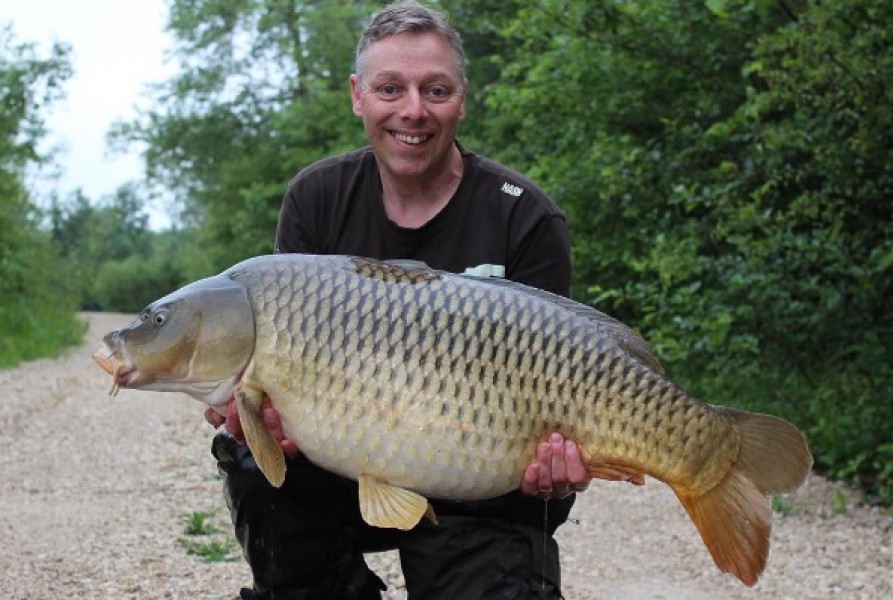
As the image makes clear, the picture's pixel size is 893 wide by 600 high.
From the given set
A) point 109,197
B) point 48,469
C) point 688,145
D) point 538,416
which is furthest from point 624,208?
point 109,197

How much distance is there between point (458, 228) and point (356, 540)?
2.13 feet

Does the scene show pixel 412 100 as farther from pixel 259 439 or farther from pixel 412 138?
pixel 259 439

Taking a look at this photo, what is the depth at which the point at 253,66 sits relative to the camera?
20.1 m

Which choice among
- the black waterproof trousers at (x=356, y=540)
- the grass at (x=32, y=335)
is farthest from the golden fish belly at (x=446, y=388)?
the grass at (x=32, y=335)

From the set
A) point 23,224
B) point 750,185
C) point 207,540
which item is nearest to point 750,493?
point 207,540

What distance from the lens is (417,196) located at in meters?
2.46

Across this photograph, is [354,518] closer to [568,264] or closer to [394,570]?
[568,264]

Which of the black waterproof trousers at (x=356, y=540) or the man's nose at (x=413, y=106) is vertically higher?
the man's nose at (x=413, y=106)

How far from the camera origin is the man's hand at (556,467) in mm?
1984

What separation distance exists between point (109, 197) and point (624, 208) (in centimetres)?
4219

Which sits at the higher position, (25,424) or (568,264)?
(568,264)

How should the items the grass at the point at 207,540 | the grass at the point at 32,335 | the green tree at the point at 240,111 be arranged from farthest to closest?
the green tree at the point at 240,111
the grass at the point at 32,335
the grass at the point at 207,540

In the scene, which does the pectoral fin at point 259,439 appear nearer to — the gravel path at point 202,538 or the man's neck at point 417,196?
the man's neck at point 417,196

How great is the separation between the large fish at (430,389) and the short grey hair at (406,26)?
585 mm
